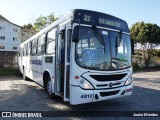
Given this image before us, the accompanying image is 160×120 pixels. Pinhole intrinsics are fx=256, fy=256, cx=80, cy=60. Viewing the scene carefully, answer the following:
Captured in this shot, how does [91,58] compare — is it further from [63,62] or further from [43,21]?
[43,21]

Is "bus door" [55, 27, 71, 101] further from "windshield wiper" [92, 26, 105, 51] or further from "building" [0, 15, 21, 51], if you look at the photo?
"building" [0, 15, 21, 51]

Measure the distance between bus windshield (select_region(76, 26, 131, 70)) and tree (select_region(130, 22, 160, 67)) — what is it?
77.7 feet

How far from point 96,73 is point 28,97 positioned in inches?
180

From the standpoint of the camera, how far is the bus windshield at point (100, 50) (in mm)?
7625

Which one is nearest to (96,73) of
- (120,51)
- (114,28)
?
(120,51)

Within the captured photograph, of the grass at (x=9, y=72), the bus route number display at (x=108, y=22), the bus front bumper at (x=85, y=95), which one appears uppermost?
the bus route number display at (x=108, y=22)

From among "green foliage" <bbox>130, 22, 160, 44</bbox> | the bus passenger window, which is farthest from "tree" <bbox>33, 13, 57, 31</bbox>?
the bus passenger window

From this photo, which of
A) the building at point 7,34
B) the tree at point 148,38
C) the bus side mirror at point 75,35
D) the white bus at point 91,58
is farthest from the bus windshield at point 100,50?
the building at point 7,34

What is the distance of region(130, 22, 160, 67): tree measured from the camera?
31188 millimetres

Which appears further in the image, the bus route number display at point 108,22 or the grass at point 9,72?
the grass at point 9,72

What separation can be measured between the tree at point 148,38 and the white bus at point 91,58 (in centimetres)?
2309

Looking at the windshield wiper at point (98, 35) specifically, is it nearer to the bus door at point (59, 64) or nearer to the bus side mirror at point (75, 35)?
the bus side mirror at point (75, 35)

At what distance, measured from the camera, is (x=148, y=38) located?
3133 cm

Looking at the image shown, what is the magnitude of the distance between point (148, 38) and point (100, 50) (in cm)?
2483
